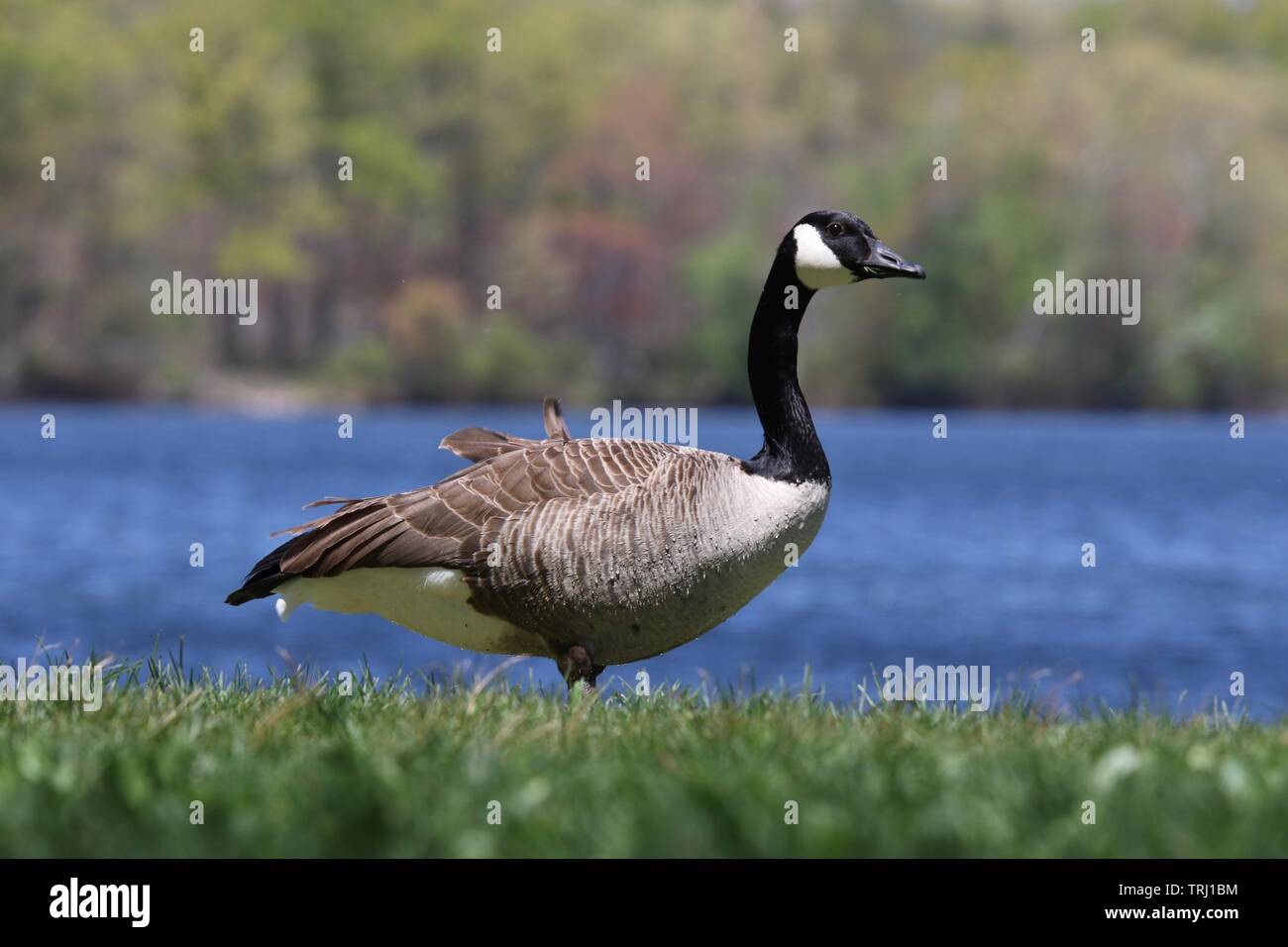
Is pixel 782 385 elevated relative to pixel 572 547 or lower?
elevated

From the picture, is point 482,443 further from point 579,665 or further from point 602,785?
point 602,785

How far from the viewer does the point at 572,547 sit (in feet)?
25.7

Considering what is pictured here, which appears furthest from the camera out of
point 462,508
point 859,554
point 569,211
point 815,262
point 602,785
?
point 569,211

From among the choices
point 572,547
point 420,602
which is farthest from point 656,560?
point 420,602

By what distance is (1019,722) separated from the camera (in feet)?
22.9

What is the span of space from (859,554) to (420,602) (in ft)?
120

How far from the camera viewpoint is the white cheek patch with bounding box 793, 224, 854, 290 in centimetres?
884

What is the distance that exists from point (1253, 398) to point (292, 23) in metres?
53.8

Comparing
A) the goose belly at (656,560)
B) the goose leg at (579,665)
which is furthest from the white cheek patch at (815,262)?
the goose leg at (579,665)

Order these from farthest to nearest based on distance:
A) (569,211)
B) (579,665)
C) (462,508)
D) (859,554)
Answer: (569,211) → (859,554) → (579,665) → (462,508)

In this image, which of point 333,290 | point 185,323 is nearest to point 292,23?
point 333,290

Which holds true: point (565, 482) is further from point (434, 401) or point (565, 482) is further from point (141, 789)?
point (434, 401)

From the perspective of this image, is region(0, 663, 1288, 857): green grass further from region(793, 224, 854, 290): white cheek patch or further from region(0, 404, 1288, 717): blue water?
region(793, 224, 854, 290): white cheek patch

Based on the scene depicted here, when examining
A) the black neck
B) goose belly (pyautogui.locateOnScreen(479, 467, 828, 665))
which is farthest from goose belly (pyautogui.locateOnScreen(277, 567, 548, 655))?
the black neck
